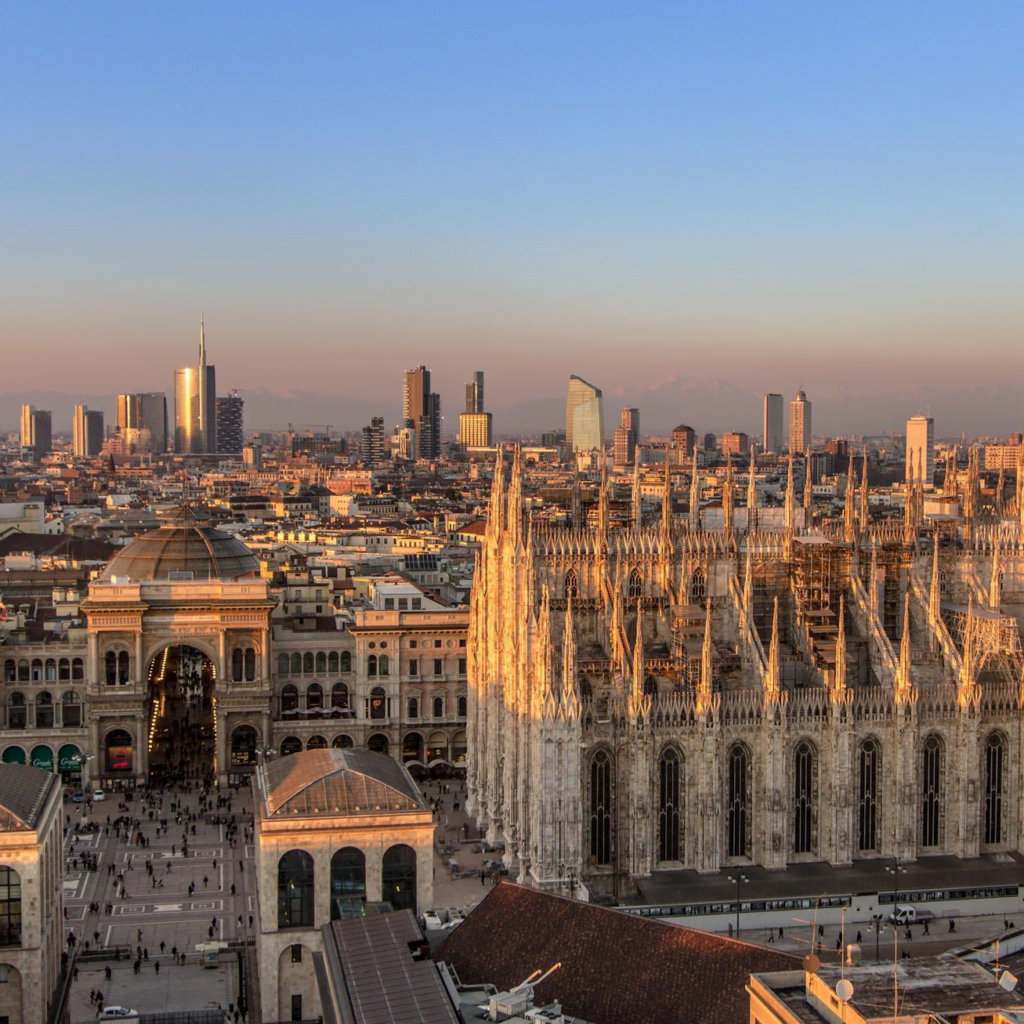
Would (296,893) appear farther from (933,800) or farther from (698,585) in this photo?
(933,800)

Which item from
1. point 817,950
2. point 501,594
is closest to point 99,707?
point 501,594

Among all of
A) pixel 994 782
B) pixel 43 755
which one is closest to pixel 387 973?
pixel 994 782

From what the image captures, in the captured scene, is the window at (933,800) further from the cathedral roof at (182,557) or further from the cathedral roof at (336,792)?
the cathedral roof at (182,557)

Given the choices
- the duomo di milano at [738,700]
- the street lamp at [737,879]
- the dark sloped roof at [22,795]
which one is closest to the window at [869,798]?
the duomo di milano at [738,700]

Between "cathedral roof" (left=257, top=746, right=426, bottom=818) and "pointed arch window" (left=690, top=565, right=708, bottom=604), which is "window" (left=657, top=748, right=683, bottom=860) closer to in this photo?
"pointed arch window" (left=690, top=565, right=708, bottom=604)

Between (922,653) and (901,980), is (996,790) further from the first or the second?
(901,980)

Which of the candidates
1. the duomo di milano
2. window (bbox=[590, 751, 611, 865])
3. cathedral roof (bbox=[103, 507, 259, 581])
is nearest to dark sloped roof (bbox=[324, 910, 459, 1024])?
the duomo di milano

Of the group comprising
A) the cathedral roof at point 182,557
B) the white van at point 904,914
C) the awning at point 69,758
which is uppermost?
the cathedral roof at point 182,557
